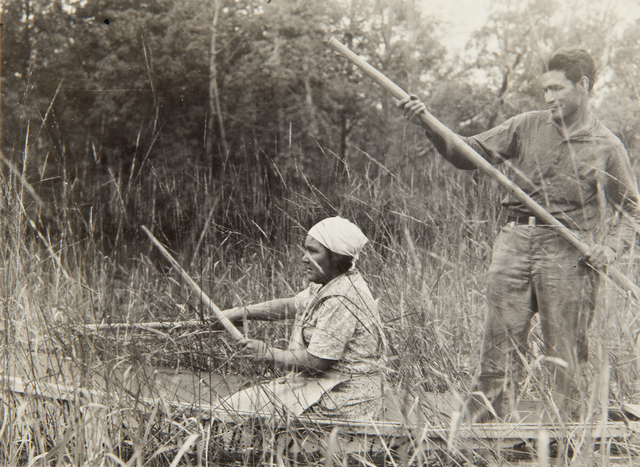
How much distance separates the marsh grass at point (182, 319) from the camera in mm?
1756

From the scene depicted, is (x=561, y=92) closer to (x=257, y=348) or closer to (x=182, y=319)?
(x=257, y=348)

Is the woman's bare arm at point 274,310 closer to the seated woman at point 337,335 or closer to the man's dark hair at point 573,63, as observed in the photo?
the seated woman at point 337,335

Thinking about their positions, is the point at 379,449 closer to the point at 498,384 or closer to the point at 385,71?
the point at 498,384

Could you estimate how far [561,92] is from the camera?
7.32 feet

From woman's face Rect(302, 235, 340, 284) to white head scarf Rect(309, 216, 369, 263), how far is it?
0.10ft

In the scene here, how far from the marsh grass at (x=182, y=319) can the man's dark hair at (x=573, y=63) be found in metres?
0.71

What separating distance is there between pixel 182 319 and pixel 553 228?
170 centimetres

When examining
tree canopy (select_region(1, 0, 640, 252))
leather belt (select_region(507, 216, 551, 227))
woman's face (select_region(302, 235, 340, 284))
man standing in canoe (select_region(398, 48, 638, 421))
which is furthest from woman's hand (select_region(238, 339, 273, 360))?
tree canopy (select_region(1, 0, 640, 252))

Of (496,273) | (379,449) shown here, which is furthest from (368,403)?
(496,273)

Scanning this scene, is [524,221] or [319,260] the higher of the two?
[524,221]

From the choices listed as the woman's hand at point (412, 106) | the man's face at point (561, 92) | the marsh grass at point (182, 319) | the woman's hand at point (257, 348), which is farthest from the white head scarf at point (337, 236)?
the man's face at point (561, 92)

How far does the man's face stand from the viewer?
221 cm

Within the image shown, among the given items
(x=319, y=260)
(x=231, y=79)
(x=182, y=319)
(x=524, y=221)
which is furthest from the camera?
(x=231, y=79)

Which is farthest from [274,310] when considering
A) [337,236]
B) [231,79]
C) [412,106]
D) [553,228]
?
[231,79]
